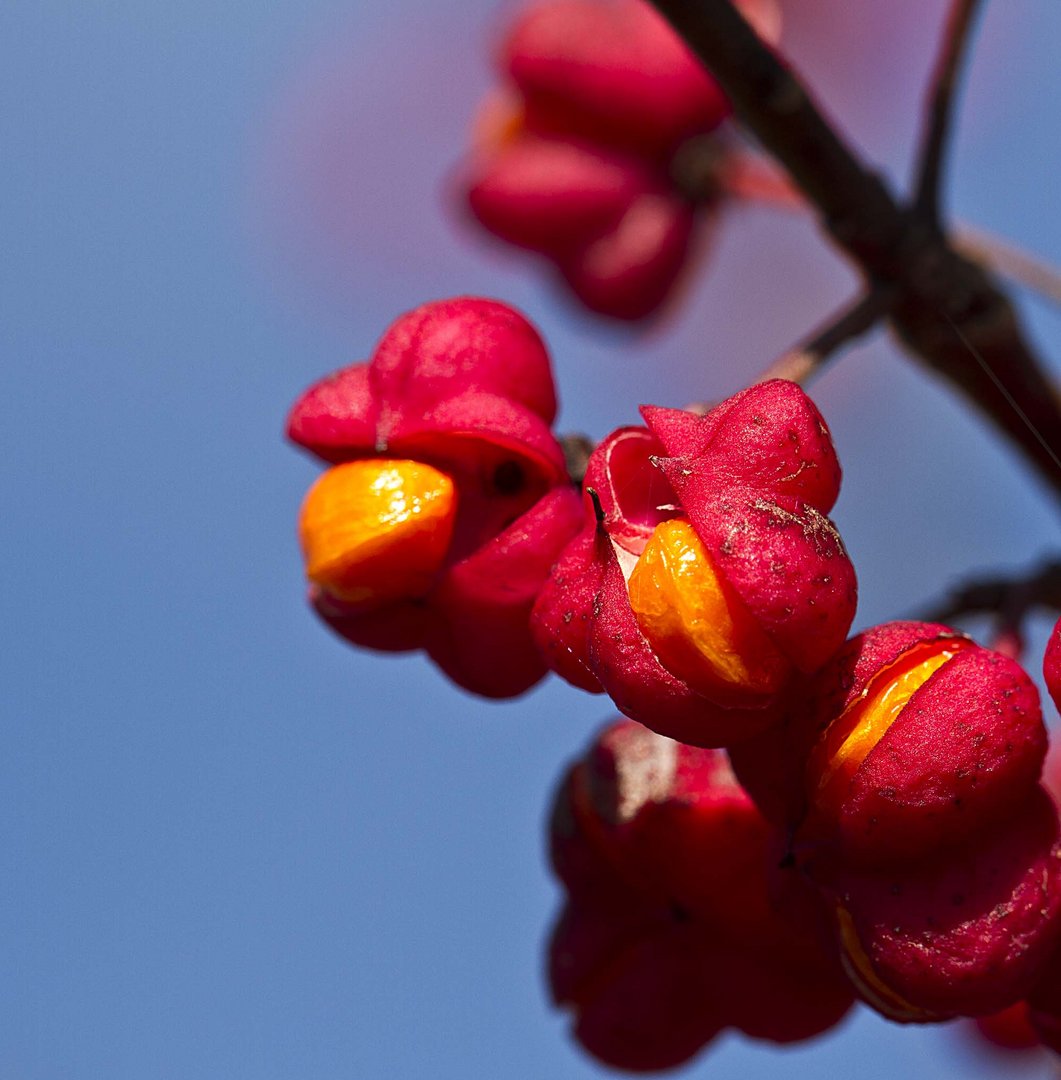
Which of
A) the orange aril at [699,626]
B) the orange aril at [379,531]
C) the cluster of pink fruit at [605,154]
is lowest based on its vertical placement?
the orange aril at [699,626]

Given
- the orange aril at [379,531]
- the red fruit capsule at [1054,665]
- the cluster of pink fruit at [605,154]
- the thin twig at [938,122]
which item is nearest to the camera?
the red fruit capsule at [1054,665]

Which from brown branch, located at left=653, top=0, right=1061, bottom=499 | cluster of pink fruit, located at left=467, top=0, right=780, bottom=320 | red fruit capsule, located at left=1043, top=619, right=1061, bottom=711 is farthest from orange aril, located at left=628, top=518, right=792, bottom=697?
cluster of pink fruit, located at left=467, top=0, right=780, bottom=320

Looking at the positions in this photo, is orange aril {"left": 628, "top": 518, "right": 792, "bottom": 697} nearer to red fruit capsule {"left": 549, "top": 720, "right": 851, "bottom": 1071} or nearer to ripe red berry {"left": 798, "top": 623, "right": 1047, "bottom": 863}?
ripe red berry {"left": 798, "top": 623, "right": 1047, "bottom": 863}

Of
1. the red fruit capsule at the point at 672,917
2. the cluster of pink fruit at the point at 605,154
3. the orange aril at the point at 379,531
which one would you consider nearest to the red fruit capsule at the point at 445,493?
Result: the orange aril at the point at 379,531

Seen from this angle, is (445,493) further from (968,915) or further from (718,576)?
(968,915)

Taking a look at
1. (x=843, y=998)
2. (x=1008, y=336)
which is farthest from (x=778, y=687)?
(x=1008, y=336)

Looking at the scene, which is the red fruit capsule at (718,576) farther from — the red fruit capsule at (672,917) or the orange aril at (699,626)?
the red fruit capsule at (672,917)

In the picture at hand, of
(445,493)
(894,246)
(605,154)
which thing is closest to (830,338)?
(894,246)
